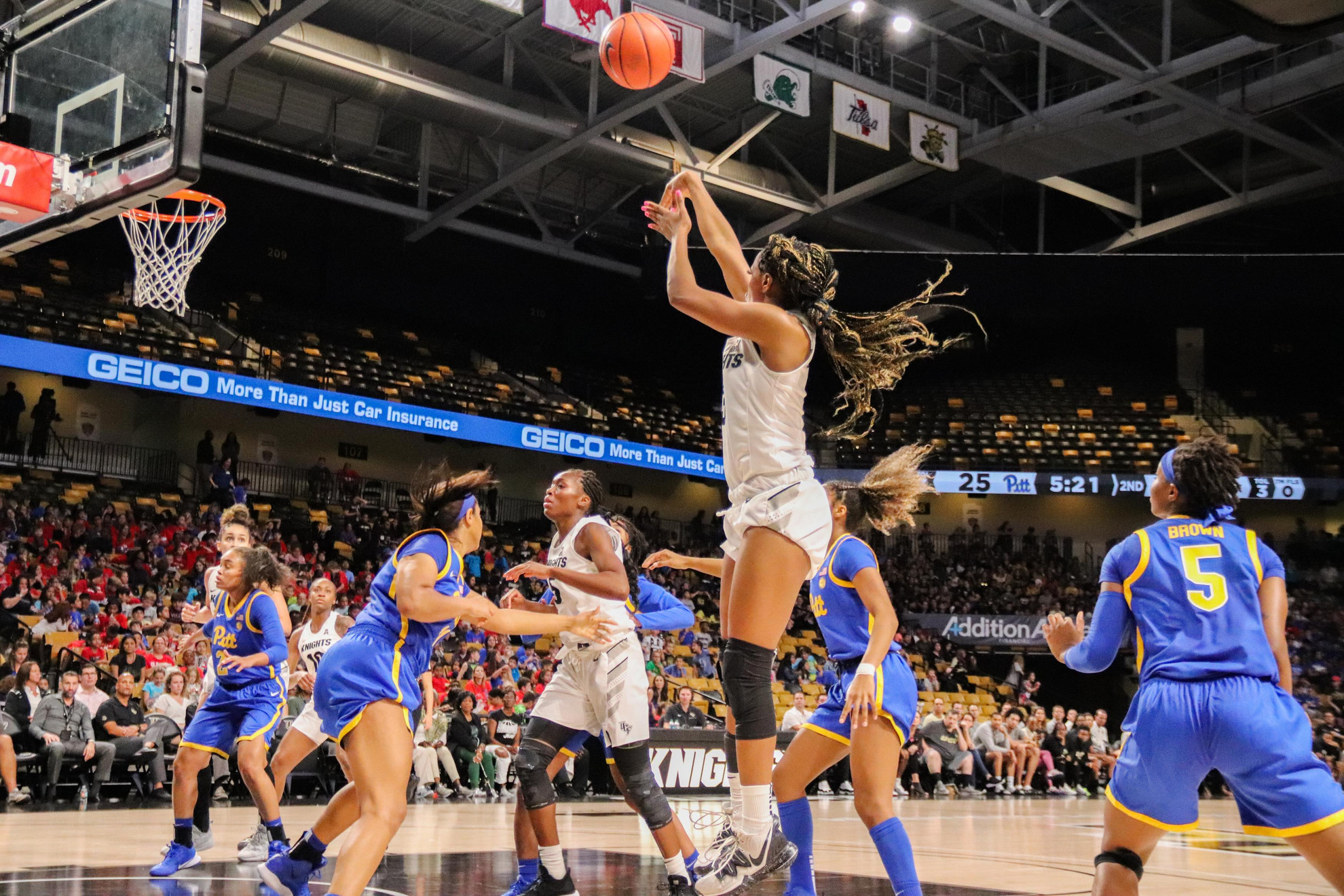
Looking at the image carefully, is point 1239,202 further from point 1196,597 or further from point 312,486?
point 1196,597

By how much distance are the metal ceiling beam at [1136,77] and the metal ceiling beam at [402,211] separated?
9.80 meters

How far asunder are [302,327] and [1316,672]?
68.4 ft

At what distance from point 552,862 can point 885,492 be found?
225 centimetres

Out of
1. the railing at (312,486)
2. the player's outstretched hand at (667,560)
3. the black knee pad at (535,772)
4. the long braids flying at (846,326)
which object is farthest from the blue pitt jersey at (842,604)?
the railing at (312,486)

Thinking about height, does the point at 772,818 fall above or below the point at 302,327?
below

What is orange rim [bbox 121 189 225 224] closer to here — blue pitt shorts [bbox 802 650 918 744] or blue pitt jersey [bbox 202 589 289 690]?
blue pitt jersey [bbox 202 589 289 690]

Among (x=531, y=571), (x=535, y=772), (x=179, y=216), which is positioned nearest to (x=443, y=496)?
(x=531, y=571)

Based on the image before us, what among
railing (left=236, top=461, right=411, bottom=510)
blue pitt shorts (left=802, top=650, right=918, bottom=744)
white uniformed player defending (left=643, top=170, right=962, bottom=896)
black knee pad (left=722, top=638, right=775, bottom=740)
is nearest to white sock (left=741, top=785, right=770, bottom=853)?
white uniformed player defending (left=643, top=170, right=962, bottom=896)

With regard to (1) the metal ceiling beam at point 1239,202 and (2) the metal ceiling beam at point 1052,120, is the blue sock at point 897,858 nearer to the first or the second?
(2) the metal ceiling beam at point 1052,120

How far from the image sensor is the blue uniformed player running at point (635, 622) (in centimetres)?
586

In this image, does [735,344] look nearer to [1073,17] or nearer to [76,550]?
[76,550]

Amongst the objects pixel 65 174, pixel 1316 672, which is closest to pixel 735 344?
pixel 65 174

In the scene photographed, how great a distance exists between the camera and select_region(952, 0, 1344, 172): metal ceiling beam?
753 inches

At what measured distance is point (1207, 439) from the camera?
4.05 meters
